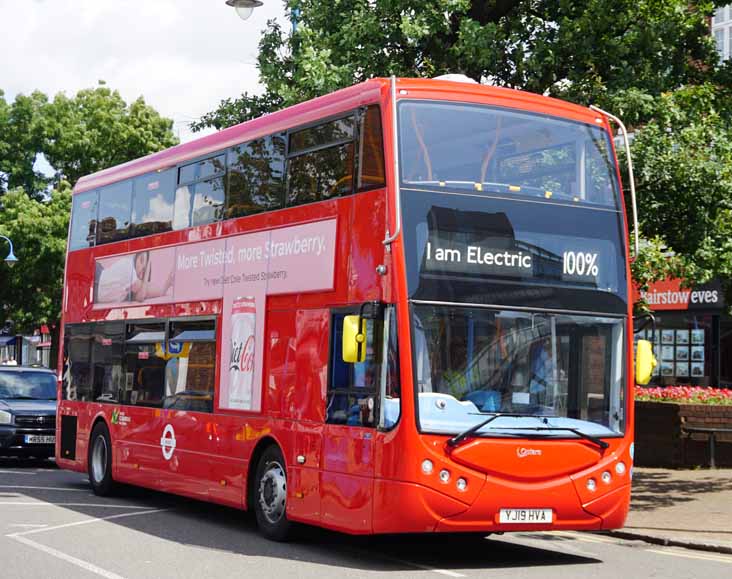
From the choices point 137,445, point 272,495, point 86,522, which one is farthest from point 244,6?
point 272,495

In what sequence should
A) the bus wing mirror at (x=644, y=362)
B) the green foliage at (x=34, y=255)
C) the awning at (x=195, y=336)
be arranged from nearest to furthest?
the bus wing mirror at (x=644, y=362) < the awning at (x=195, y=336) < the green foliage at (x=34, y=255)

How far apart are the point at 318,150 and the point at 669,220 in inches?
265

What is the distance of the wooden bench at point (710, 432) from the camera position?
20.5m

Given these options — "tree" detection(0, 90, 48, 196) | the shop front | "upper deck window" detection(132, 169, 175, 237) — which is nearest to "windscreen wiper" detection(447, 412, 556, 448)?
"upper deck window" detection(132, 169, 175, 237)

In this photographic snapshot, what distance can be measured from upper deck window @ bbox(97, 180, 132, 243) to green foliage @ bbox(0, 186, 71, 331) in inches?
1148

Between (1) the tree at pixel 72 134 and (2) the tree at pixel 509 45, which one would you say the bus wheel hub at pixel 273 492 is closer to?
(2) the tree at pixel 509 45

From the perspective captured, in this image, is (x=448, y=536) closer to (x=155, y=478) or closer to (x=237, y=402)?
(x=237, y=402)

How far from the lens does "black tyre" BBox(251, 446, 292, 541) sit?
1274 centimetres

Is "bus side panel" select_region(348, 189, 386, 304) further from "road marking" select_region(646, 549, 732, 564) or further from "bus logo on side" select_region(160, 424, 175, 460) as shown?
"bus logo on side" select_region(160, 424, 175, 460)

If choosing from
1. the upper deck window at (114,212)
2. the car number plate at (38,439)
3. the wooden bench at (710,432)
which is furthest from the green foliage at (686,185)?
the car number plate at (38,439)

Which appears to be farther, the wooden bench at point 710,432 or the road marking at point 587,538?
the wooden bench at point 710,432

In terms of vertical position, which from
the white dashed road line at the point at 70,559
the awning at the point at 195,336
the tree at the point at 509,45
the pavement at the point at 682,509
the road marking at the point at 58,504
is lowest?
the white dashed road line at the point at 70,559

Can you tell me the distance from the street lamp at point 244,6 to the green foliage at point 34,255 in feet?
94.2

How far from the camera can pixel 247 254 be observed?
14.0m
